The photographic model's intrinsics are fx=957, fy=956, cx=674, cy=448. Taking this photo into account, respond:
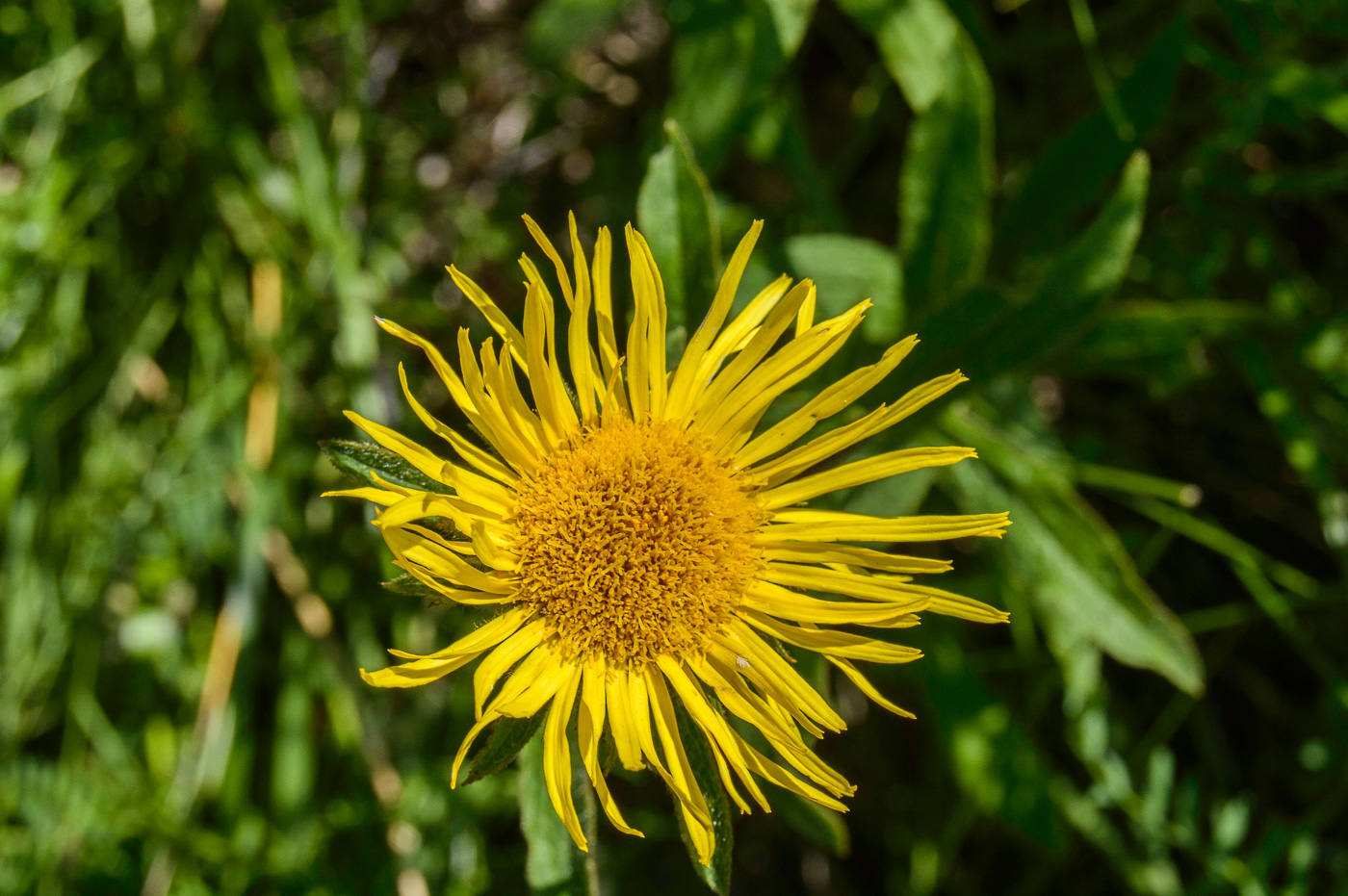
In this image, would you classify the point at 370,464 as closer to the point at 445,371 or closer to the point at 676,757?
the point at 445,371

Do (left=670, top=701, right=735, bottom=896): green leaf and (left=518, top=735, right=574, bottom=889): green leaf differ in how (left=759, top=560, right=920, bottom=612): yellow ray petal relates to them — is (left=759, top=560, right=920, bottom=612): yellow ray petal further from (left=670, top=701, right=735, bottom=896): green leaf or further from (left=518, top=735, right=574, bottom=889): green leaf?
(left=518, top=735, right=574, bottom=889): green leaf

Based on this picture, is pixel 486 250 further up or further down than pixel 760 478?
further up

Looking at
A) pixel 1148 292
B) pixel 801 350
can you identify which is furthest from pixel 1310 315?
pixel 801 350

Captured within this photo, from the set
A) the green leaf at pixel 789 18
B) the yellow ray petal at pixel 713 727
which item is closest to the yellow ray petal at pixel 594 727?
the yellow ray petal at pixel 713 727

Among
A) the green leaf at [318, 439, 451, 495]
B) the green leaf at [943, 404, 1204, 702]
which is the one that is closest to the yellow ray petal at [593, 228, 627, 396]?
the green leaf at [318, 439, 451, 495]

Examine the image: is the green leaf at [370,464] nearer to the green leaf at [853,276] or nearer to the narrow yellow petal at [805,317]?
the narrow yellow petal at [805,317]

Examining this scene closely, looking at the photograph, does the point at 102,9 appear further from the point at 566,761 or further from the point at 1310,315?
the point at 1310,315
